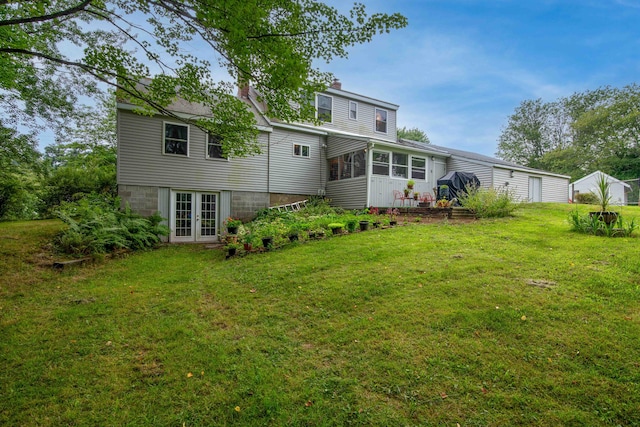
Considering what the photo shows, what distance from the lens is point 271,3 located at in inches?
204

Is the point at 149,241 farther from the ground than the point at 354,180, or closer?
closer

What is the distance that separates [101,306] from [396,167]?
1166 cm

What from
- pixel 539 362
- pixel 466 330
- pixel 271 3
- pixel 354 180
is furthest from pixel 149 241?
pixel 539 362

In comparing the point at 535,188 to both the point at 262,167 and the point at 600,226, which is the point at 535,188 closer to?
the point at 600,226

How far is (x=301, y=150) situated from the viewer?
1364cm

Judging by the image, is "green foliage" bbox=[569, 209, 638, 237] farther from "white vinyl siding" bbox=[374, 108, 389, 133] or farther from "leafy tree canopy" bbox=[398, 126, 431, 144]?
"leafy tree canopy" bbox=[398, 126, 431, 144]

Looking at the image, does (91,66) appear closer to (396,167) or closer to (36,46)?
(36,46)

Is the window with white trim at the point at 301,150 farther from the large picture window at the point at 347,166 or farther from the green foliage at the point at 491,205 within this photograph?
the green foliage at the point at 491,205

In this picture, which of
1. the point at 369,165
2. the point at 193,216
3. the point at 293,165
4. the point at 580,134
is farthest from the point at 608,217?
the point at 580,134

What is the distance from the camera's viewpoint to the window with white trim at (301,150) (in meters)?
13.5

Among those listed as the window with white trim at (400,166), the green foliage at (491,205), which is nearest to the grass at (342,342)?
the green foliage at (491,205)

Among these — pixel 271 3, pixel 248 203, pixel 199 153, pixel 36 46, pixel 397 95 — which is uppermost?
pixel 397 95

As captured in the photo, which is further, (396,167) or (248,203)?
(396,167)

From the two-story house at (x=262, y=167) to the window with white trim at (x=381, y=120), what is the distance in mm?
796
